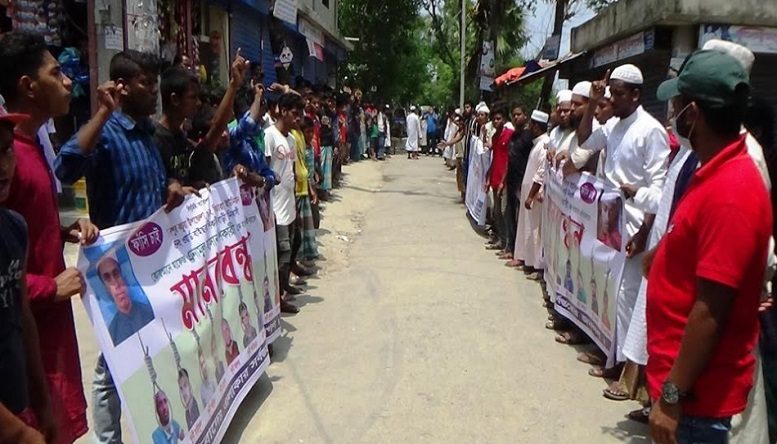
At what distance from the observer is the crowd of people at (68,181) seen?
198 centimetres

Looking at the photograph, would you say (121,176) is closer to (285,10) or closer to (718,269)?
(718,269)

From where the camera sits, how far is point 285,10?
1429 cm

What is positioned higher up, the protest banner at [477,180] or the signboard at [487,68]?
the signboard at [487,68]

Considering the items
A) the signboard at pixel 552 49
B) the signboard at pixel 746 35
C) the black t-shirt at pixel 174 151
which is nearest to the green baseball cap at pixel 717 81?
the black t-shirt at pixel 174 151

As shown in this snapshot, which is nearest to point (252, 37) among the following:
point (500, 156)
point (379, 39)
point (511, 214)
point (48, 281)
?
point (500, 156)

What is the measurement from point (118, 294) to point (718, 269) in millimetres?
2176

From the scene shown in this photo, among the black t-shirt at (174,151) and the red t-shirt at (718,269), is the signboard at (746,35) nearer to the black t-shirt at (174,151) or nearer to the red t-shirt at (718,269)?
the black t-shirt at (174,151)

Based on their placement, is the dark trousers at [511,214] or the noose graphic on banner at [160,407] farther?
the dark trousers at [511,214]

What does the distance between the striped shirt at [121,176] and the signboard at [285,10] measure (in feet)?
35.2

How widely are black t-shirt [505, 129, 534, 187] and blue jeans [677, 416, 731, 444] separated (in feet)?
20.2

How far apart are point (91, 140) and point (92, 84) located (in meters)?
5.73

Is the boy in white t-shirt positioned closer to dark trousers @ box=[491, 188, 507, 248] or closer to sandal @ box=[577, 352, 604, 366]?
sandal @ box=[577, 352, 604, 366]

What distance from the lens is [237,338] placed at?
4.17 meters

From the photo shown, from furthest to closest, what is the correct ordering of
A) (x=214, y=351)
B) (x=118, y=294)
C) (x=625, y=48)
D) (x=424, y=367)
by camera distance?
(x=625, y=48) → (x=424, y=367) → (x=214, y=351) → (x=118, y=294)
